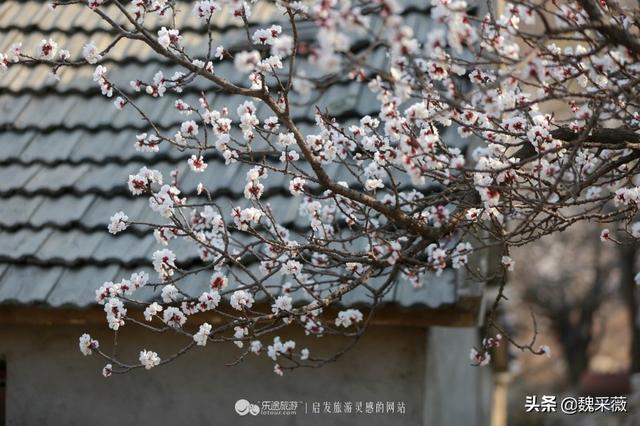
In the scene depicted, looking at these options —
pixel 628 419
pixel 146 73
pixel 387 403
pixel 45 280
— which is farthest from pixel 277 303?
pixel 628 419

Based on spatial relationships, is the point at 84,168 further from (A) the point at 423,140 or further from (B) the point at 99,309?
(A) the point at 423,140

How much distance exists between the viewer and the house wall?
14.5ft

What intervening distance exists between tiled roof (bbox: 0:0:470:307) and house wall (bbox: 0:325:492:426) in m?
0.37

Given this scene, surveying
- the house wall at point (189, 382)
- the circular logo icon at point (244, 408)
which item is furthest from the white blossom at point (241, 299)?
the circular logo icon at point (244, 408)

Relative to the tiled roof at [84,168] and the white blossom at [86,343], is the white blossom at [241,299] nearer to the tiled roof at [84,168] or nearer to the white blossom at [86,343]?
the white blossom at [86,343]

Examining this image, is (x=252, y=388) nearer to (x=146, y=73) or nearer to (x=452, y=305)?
(x=452, y=305)

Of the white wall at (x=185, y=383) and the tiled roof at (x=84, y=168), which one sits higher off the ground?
the tiled roof at (x=84, y=168)

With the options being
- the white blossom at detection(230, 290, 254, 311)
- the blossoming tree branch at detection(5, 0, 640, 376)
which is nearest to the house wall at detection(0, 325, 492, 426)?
the blossoming tree branch at detection(5, 0, 640, 376)

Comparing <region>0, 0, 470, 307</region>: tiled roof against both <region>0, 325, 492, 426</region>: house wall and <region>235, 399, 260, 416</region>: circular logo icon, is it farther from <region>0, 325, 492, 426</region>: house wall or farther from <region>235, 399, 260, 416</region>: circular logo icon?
<region>235, 399, 260, 416</region>: circular logo icon

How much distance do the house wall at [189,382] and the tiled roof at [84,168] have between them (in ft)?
1.22

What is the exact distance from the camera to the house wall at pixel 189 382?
4.43 meters

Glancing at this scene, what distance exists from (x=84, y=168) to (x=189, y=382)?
1.16m

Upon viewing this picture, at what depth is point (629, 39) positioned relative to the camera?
8.92 feet

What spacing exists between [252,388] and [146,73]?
5.78 feet
